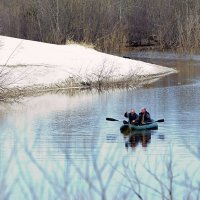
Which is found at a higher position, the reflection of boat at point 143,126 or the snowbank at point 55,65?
the snowbank at point 55,65

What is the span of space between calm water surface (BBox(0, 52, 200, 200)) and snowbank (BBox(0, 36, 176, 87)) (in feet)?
9.79

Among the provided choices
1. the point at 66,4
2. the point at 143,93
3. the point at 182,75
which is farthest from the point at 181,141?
the point at 66,4

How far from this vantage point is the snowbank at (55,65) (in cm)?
3859

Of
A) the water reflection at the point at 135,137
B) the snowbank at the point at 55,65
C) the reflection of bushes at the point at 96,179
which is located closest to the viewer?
the reflection of bushes at the point at 96,179

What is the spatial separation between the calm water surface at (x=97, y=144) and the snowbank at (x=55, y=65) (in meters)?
2.98

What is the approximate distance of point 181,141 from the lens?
69.0ft

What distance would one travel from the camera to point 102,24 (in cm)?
6312

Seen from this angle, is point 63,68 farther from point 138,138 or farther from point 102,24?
point 102,24

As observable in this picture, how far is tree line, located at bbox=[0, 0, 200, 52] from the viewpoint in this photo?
195ft

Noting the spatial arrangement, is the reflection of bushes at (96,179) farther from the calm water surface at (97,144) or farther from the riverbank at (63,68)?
the riverbank at (63,68)

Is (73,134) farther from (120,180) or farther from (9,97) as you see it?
(9,97)

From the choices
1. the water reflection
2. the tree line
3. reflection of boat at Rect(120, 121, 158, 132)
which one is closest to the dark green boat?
reflection of boat at Rect(120, 121, 158, 132)

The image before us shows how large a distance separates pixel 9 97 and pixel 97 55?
12.0 metres

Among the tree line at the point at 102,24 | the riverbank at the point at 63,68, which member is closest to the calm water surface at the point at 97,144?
the riverbank at the point at 63,68
